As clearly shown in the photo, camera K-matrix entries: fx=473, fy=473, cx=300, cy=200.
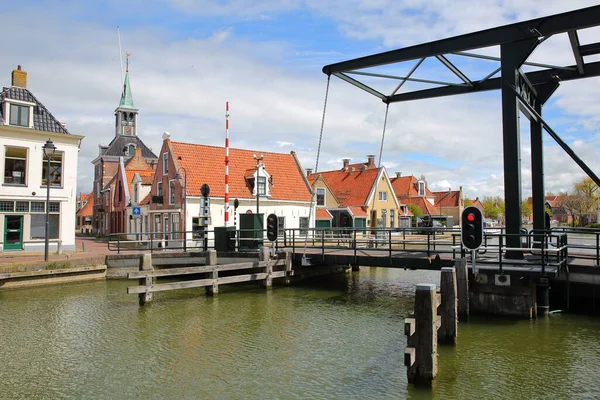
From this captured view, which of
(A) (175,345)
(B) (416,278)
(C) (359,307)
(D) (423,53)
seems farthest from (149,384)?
(B) (416,278)

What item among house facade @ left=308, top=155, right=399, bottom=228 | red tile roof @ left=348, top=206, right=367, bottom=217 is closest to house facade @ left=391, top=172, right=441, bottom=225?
house facade @ left=308, top=155, right=399, bottom=228

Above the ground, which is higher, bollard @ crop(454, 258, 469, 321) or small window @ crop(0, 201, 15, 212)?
small window @ crop(0, 201, 15, 212)

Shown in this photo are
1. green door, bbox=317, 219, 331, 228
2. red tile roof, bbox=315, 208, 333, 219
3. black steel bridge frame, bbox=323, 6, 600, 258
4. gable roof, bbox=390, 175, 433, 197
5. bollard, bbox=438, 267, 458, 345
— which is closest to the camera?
bollard, bbox=438, 267, 458, 345

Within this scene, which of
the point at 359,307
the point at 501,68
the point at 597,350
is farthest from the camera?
the point at 359,307

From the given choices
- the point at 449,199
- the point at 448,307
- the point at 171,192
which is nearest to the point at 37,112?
the point at 171,192

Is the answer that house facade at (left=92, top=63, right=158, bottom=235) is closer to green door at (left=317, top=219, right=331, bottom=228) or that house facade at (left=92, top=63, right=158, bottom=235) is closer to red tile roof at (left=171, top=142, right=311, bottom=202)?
red tile roof at (left=171, top=142, right=311, bottom=202)

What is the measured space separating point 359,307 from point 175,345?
579 centimetres

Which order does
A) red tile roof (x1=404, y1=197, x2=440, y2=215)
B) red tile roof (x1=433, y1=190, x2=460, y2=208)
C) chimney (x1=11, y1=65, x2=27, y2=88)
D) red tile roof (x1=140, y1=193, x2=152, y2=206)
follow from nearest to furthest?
chimney (x1=11, y1=65, x2=27, y2=88), red tile roof (x1=140, y1=193, x2=152, y2=206), red tile roof (x1=404, y1=197, x2=440, y2=215), red tile roof (x1=433, y1=190, x2=460, y2=208)

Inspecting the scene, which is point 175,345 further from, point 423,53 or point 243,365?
point 423,53

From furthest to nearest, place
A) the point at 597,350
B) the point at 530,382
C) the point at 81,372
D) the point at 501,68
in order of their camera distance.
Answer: the point at 501,68 → the point at 597,350 → the point at 81,372 → the point at 530,382

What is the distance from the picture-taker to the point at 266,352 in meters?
9.06

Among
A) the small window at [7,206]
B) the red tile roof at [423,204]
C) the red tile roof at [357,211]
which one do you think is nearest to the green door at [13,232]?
the small window at [7,206]

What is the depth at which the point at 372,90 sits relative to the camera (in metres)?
13.7

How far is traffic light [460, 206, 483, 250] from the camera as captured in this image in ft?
34.6
